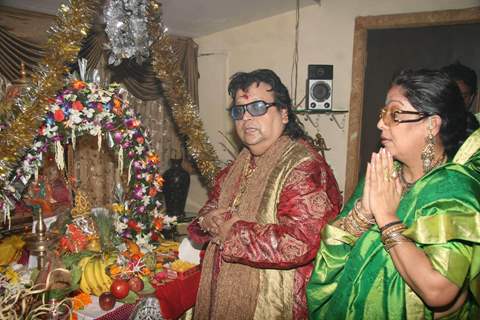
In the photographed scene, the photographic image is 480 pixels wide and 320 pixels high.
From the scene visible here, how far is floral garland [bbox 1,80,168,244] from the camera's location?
2482 millimetres

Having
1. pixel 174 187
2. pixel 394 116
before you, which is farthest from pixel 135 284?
pixel 174 187

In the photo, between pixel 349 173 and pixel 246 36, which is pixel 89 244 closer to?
pixel 349 173

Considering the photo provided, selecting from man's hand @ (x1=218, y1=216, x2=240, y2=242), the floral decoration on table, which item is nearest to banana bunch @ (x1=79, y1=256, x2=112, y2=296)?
the floral decoration on table

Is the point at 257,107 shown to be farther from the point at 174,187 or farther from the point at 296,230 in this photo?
the point at 174,187

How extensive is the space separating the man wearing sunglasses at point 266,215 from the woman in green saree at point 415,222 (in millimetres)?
187

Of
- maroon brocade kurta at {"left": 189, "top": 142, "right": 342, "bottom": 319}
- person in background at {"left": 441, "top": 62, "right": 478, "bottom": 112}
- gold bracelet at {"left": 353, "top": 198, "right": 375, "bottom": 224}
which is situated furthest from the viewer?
person in background at {"left": 441, "top": 62, "right": 478, "bottom": 112}

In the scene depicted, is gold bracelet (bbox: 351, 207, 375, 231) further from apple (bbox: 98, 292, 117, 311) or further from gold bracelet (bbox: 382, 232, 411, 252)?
apple (bbox: 98, 292, 117, 311)

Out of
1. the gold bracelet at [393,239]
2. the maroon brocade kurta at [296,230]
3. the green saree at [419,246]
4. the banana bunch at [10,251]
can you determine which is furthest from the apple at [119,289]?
the gold bracelet at [393,239]

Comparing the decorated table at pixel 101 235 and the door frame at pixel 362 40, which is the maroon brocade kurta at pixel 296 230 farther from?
the door frame at pixel 362 40

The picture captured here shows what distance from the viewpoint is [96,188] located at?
17.1 ft

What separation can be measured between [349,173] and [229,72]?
263cm

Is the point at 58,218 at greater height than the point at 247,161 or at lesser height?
lesser

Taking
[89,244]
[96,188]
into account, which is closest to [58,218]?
[89,244]

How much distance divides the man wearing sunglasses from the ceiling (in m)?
2.83
